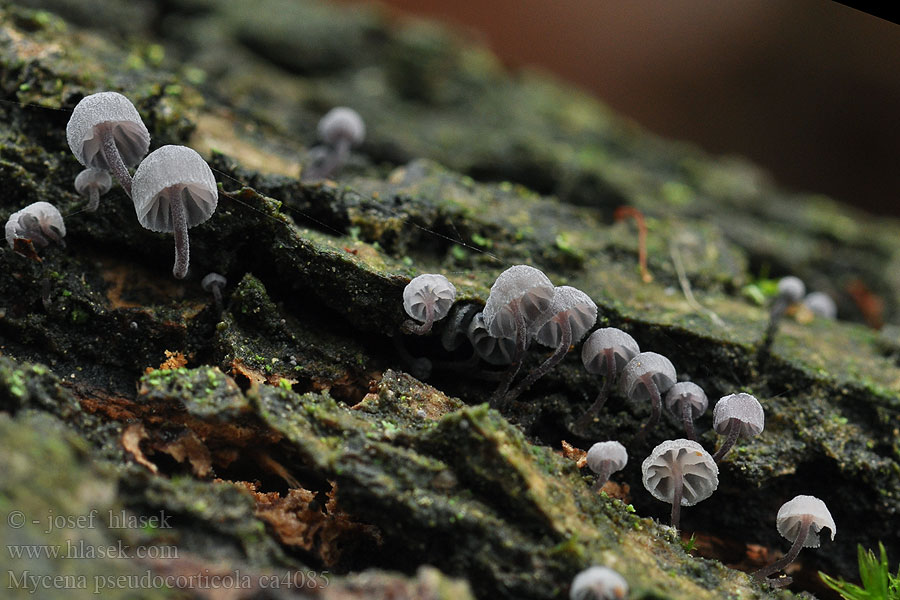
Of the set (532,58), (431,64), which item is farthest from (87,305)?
(532,58)

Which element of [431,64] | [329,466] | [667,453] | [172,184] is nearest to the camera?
[329,466]

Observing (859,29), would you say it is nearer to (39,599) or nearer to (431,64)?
(431,64)

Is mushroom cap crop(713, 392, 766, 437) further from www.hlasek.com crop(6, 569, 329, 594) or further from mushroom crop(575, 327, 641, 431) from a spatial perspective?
www.hlasek.com crop(6, 569, 329, 594)

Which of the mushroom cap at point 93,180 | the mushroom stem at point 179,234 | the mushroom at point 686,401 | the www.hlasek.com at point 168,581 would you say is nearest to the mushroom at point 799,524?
the mushroom at point 686,401

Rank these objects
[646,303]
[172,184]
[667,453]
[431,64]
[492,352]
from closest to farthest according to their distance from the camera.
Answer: [172,184], [667,453], [492,352], [646,303], [431,64]

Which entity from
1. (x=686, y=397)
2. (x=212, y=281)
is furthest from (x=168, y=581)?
(x=686, y=397)

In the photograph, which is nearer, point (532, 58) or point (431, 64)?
point (431, 64)

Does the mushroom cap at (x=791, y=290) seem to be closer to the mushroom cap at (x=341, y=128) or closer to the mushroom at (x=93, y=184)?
the mushroom cap at (x=341, y=128)
